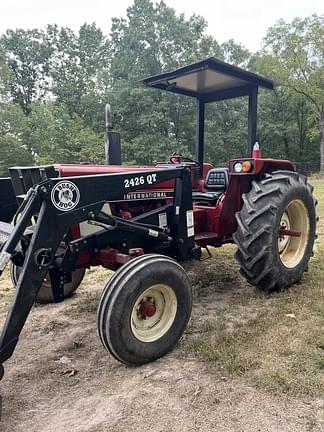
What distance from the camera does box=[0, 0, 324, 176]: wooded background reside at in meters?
25.7

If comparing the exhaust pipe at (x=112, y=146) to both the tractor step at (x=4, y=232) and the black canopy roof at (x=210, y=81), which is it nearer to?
the black canopy roof at (x=210, y=81)

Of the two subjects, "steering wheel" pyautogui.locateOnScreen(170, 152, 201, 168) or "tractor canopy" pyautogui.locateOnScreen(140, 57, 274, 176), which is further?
"steering wheel" pyautogui.locateOnScreen(170, 152, 201, 168)

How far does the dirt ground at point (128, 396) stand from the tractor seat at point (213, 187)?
61.4 inches

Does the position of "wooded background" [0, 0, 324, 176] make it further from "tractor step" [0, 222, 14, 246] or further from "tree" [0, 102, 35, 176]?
"tractor step" [0, 222, 14, 246]

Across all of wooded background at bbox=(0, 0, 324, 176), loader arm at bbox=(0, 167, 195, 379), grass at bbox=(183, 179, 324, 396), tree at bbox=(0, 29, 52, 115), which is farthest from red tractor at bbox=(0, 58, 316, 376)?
tree at bbox=(0, 29, 52, 115)

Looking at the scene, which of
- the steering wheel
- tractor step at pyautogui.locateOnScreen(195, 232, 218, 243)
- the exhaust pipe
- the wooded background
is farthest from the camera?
the wooded background

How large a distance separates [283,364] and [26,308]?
1.65 meters

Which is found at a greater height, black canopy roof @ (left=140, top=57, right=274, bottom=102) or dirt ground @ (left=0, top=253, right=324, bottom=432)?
black canopy roof @ (left=140, top=57, right=274, bottom=102)

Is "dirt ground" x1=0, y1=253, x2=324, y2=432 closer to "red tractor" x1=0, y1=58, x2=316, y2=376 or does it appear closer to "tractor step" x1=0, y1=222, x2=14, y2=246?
"red tractor" x1=0, y1=58, x2=316, y2=376

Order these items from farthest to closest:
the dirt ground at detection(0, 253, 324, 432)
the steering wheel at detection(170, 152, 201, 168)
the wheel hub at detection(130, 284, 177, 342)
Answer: the steering wheel at detection(170, 152, 201, 168) < the wheel hub at detection(130, 284, 177, 342) < the dirt ground at detection(0, 253, 324, 432)

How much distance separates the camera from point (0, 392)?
8.09 ft

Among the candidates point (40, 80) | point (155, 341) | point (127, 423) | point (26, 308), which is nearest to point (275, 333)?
point (155, 341)

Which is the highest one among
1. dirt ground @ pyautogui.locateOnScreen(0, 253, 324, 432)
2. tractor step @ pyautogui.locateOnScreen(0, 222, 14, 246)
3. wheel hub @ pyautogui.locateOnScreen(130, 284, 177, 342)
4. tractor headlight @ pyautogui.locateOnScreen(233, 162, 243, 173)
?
tractor headlight @ pyautogui.locateOnScreen(233, 162, 243, 173)

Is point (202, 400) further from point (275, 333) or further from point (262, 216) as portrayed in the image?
point (262, 216)
